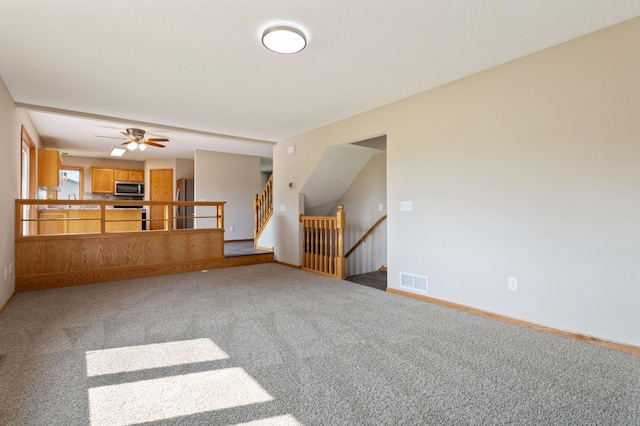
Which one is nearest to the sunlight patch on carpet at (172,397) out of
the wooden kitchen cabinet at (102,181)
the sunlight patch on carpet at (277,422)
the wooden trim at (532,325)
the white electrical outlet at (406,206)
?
the sunlight patch on carpet at (277,422)

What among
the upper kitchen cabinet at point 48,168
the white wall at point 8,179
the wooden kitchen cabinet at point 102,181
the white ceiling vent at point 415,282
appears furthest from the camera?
the wooden kitchen cabinet at point 102,181

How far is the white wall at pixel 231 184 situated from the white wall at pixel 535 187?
529 cm

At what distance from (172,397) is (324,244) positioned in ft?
12.5

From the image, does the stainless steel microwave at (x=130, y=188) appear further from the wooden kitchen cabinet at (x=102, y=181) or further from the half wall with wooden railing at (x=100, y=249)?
the half wall with wooden railing at (x=100, y=249)

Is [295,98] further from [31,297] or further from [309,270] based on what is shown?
[31,297]

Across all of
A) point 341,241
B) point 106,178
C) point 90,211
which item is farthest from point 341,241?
point 106,178

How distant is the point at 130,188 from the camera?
8.82 m

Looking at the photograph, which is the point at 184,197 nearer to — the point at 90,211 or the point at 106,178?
the point at 106,178

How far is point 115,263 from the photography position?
188 inches

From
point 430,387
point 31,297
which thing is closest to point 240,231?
point 31,297

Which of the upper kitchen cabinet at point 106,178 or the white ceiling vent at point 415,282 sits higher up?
the upper kitchen cabinet at point 106,178

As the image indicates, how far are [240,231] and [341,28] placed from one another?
662 cm

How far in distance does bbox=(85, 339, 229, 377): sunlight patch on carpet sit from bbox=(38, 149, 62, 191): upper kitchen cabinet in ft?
16.5

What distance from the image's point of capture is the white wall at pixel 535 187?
7.78 feet
